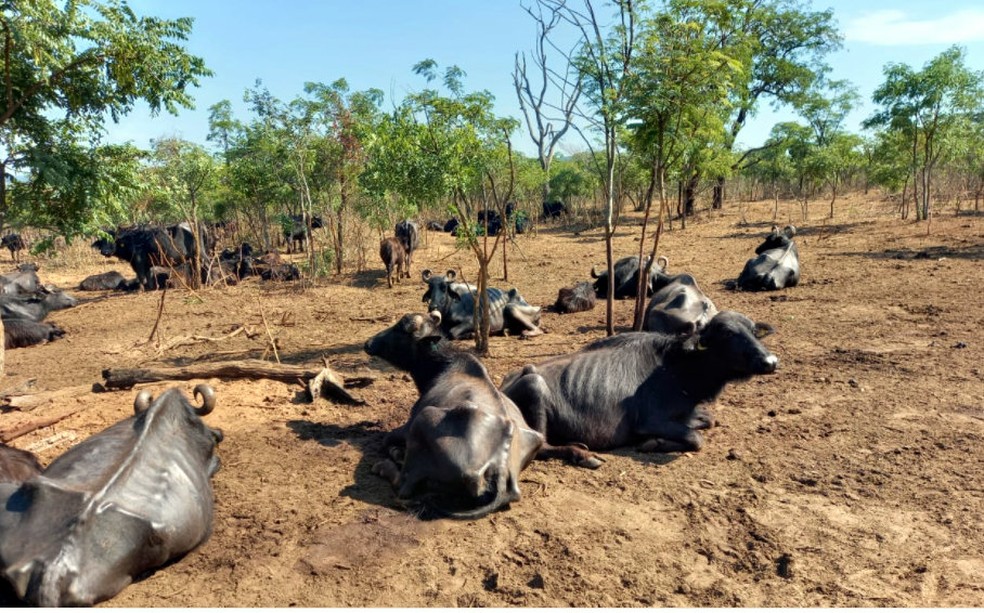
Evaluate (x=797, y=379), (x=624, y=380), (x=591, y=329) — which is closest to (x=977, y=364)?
(x=797, y=379)

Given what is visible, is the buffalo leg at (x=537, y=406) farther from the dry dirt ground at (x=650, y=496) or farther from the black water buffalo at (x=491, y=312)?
the black water buffalo at (x=491, y=312)

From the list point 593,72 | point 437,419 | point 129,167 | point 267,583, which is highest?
point 593,72

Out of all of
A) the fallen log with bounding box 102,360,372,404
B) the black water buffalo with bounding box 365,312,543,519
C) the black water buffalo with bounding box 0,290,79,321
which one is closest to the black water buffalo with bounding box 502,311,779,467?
the black water buffalo with bounding box 365,312,543,519

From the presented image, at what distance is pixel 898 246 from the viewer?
17.0 meters

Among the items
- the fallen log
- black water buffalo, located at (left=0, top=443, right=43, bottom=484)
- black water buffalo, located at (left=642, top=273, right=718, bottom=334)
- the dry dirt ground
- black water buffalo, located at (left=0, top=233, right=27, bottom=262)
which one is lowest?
the dry dirt ground

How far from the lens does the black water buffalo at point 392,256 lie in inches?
631

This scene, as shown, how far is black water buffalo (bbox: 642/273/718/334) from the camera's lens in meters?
8.66

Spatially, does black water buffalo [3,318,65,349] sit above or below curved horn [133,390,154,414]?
below

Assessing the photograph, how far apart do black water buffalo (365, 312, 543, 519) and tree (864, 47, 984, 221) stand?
20955 millimetres

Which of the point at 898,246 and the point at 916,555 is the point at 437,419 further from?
the point at 898,246

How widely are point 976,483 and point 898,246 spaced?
1474cm

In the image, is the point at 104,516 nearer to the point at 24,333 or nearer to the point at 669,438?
the point at 669,438

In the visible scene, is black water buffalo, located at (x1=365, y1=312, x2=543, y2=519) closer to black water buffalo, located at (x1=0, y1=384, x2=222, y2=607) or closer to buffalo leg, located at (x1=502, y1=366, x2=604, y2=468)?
buffalo leg, located at (x1=502, y1=366, x2=604, y2=468)

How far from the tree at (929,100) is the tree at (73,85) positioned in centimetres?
2129
